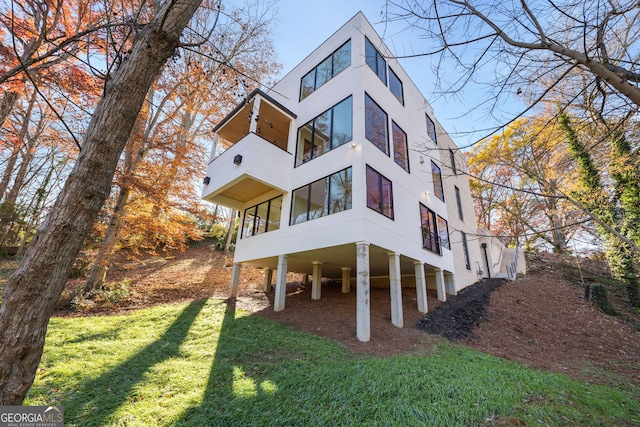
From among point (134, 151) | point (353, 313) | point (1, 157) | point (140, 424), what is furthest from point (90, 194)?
point (1, 157)

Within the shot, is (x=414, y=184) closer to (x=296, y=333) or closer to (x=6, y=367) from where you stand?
(x=296, y=333)

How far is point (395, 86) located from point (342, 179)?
6217 millimetres

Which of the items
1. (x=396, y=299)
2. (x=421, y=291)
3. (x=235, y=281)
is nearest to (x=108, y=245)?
(x=235, y=281)

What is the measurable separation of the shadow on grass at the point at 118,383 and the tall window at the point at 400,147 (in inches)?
353

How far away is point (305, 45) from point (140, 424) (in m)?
5.91

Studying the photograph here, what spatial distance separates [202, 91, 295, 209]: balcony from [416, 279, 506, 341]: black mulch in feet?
22.4

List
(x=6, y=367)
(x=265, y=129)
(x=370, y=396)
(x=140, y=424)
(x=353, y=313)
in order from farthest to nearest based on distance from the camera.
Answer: (x=265, y=129) → (x=353, y=313) → (x=370, y=396) → (x=140, y=424) → (x=6, y=367)

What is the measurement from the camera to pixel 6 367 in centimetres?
166

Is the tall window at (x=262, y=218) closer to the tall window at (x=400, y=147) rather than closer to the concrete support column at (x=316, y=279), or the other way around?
the concrete support column at (x=316, y=279)

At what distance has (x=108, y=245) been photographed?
33.1 feet

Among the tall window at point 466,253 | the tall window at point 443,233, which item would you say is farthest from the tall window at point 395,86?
the tall window at point 466,253

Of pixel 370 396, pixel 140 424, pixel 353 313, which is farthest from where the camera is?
pixel 353 313

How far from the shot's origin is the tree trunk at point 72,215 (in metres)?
1.73

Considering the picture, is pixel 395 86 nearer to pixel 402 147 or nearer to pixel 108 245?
pixel 402 147
